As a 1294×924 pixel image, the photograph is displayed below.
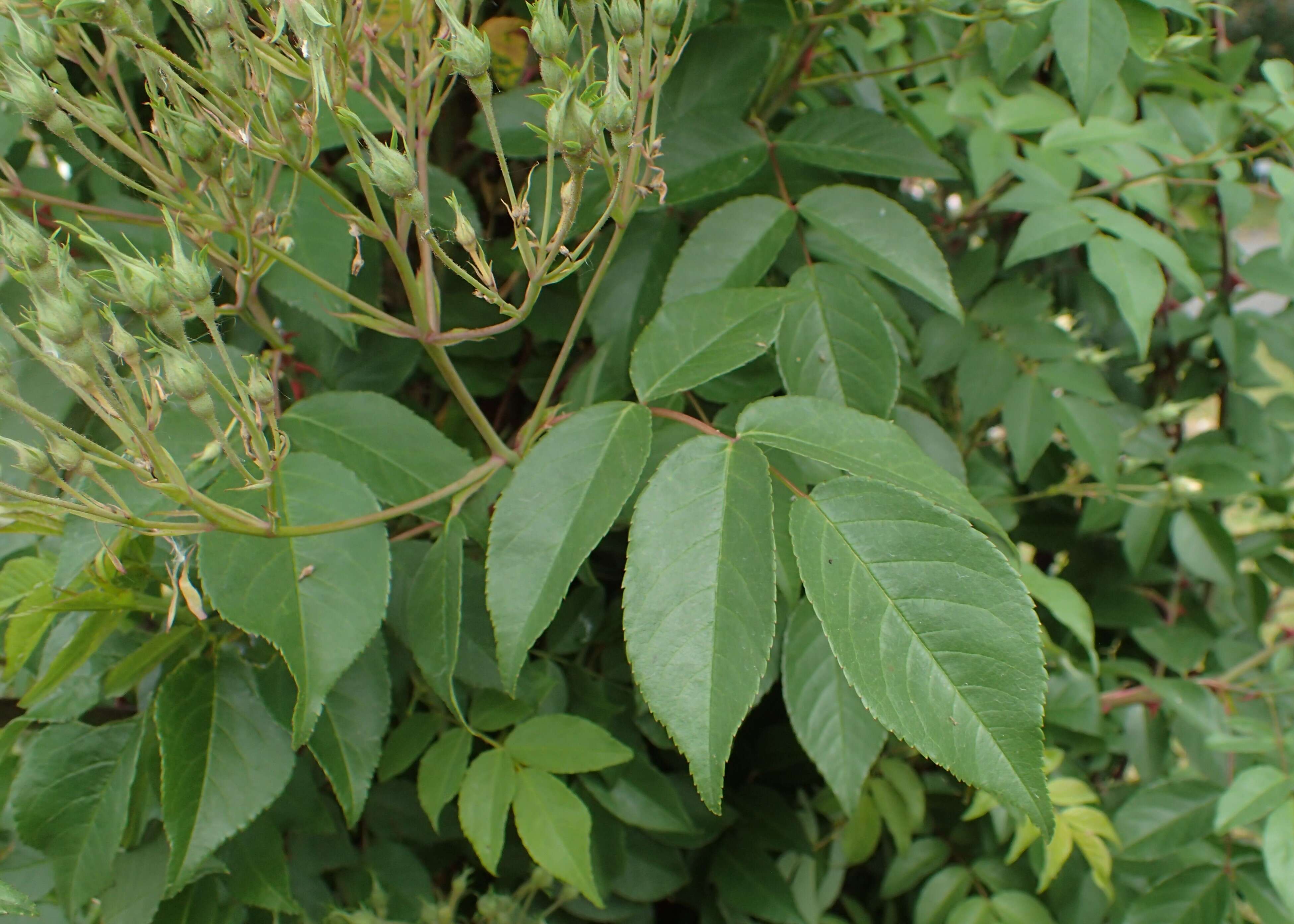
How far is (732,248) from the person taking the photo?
74 cm

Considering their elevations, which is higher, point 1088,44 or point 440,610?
point 1088,44

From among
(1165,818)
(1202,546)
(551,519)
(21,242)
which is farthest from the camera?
(1202,546)

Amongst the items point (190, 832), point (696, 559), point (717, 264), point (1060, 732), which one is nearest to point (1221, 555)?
point (1060, 732)

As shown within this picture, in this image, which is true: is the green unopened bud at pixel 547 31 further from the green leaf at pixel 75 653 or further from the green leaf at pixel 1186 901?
the green leaf at pixel 1186 901

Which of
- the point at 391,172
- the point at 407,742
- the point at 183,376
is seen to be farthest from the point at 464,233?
the point at 407,742

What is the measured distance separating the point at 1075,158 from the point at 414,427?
2.53ft

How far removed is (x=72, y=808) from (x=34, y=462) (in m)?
0.33

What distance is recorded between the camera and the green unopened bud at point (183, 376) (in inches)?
17.4

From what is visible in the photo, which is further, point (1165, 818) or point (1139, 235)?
point (1165, 818)

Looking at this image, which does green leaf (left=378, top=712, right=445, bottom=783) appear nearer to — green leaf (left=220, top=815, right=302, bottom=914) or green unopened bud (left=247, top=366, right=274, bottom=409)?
green leaf (left=220, top=815, right=302, bottom=914)

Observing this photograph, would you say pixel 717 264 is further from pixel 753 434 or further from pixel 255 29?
pixel 255 29

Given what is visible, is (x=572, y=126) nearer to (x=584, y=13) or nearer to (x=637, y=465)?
(x=584, y=13)

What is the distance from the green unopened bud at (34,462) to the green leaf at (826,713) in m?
0.49

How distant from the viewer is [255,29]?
67 centimetres
